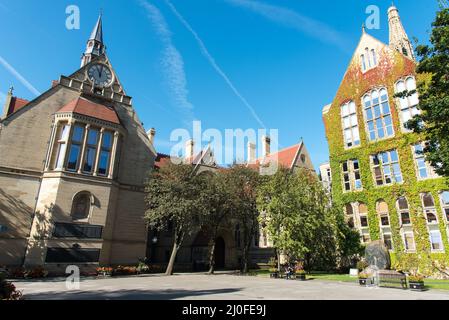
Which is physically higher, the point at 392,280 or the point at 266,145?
the point at 266,145

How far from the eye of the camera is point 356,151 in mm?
34719

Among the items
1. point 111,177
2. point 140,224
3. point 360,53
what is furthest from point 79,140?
point 360,53

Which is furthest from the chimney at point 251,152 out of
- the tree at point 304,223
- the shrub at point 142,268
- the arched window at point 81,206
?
the arched window at point 81,206

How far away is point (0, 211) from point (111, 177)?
10.2m

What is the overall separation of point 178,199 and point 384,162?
76.7 ft

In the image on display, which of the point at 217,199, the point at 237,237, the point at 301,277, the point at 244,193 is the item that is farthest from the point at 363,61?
the point at 237,237

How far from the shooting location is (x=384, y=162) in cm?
3209

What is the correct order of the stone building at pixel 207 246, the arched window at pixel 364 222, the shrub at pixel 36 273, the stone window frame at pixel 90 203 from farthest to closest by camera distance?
the stone building at pixel 207 246 < the arched window at pixel 364 222 < the stone window frame at pixel 90 203 < the shrub at pixel 36 273

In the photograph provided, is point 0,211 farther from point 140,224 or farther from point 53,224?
point 140,224

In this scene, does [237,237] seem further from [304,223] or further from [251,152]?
[251,152]

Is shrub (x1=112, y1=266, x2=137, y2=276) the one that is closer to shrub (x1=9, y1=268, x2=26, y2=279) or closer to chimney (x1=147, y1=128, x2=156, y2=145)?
shrub (x1=9, y1=268, x2=26, y2=279)

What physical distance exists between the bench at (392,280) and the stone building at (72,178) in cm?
2421

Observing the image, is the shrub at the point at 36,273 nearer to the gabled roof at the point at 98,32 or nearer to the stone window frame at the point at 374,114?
the stone window frame at the point at 374,114

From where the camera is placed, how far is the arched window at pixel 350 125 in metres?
35.7
